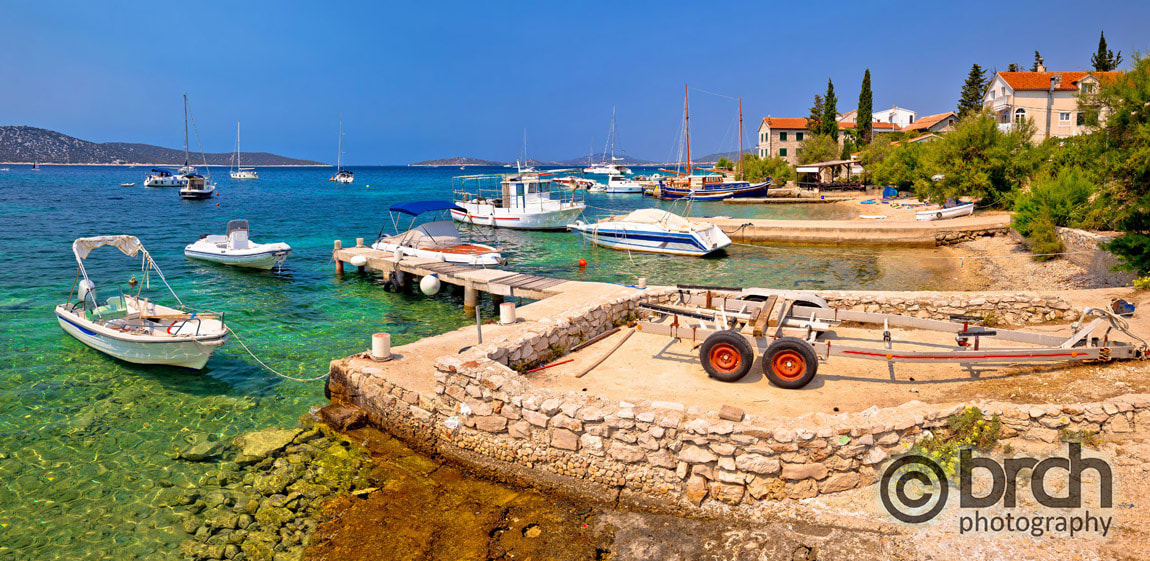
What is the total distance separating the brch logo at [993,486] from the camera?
22.5 feet

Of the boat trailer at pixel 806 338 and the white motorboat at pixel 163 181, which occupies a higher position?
the white motorboat at pixel 163 181

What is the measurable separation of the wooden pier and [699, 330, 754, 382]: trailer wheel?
7.08 m

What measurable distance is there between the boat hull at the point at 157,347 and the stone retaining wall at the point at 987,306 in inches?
506

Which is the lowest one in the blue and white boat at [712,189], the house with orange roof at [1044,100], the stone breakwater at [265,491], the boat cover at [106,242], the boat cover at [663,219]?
the stone breakwater at [265,491]

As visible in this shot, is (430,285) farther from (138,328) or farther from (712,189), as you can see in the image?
(712,189)

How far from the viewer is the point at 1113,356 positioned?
9391 mm

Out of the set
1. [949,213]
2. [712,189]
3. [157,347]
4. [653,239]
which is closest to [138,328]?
[157,347]

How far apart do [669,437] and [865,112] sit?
8237cm

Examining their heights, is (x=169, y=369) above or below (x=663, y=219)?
below

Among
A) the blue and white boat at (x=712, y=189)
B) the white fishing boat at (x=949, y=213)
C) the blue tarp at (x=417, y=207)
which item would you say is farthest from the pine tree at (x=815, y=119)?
the blue tarp at (x=417, y=207)

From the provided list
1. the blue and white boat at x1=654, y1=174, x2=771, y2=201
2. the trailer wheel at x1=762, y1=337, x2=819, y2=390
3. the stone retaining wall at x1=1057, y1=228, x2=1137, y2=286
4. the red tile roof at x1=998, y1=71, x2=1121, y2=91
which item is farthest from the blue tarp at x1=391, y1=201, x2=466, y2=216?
the red tile roof at x1=998, y1=71, x2=1121, y2=91

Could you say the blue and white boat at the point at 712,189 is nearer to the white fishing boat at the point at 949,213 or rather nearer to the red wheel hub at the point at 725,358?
the white fishing boat at the point at 949,213

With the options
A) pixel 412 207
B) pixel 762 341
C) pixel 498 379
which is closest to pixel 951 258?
pixel 762 341

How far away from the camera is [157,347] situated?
1302 centimetres
